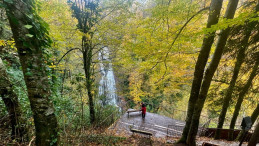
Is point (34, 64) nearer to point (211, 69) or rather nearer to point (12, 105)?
point (12, 105)

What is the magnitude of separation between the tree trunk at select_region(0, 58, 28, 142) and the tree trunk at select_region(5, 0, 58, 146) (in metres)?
1.47

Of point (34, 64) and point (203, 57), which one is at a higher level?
point (203, 57)

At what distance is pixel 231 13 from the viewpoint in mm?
3459

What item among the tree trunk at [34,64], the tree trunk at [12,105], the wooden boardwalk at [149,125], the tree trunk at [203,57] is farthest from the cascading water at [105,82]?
the tree trunk at [34,64]

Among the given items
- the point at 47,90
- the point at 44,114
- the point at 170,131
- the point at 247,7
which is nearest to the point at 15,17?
the point at 47,90

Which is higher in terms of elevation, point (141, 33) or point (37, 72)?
point (141, 33)

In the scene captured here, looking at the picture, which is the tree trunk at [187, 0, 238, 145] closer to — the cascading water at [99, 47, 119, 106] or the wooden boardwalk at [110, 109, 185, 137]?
the wooden boardwalk at [110, 109, 185, 137]

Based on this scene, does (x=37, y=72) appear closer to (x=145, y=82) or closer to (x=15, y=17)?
(x=15, y=17)

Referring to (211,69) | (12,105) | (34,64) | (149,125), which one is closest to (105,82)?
(149,125)

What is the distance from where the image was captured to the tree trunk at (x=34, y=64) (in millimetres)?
1673

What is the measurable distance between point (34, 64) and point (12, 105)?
2062 millimetres

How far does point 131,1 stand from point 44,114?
5.63 metres

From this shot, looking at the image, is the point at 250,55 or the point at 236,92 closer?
the point at 250,55

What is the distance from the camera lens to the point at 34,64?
1.85 meters
